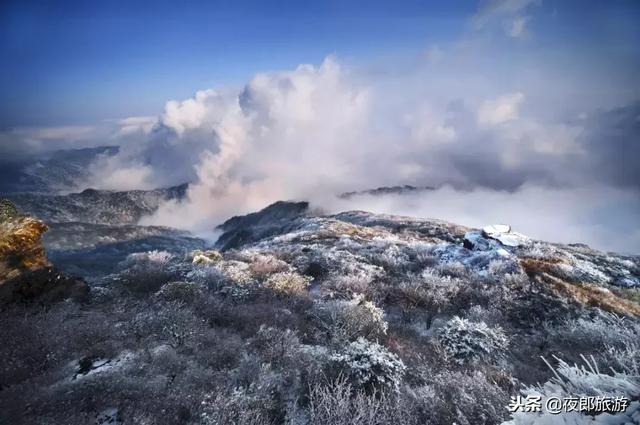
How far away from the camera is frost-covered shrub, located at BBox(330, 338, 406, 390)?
6730 mm

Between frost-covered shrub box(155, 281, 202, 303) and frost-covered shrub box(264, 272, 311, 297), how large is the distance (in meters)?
2.53

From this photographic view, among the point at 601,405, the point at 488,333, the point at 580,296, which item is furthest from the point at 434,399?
the point at 580,296

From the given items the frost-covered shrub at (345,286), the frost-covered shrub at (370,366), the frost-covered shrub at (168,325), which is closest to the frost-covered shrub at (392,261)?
the frost-covered shrub at (345,286)

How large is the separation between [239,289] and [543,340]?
30.3 feet

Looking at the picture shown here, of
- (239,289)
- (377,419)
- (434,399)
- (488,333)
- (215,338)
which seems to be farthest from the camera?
(239,289)

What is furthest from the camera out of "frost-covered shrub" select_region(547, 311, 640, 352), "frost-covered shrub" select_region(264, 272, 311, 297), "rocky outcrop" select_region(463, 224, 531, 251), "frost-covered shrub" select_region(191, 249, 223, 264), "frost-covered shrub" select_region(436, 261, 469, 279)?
"rocky outcrop" select_region(463, 224, 531, 251)

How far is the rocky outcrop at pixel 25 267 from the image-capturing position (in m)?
8.47

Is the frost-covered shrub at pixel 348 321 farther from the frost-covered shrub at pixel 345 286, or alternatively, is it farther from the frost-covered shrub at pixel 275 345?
the frost-covered shrub at pixel 345 286

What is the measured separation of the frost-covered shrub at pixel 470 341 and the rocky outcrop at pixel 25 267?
34.6 ft

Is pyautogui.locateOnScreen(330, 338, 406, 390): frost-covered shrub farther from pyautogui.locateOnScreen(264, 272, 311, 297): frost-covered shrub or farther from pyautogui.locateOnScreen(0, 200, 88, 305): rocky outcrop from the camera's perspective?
pyautogui.locateOnScreen(0, 200, 88, 305): rocky outcrop

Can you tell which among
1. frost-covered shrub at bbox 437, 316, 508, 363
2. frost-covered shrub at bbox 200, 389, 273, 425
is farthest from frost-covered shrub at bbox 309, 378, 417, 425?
frost-covered shrub at bbox 437, 316, 508, 363

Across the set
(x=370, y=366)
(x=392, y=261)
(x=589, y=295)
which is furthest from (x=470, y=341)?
(x=392, y=261)

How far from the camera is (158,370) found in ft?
20.5

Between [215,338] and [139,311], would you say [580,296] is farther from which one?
[139,311]
